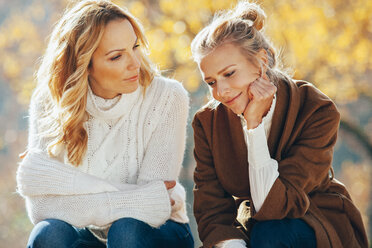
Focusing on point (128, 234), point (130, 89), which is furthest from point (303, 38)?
point (128, 234)

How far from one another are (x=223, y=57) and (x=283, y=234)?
0.83m

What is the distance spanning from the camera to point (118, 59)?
268 cm

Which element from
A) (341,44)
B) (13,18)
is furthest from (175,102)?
(13,18)

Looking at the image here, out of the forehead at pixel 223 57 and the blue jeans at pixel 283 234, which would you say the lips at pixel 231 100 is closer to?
the forehead at pixel 223 57

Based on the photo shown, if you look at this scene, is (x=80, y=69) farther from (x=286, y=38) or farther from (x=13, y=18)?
→ (x=13, y=18)

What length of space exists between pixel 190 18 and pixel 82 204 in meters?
4.54

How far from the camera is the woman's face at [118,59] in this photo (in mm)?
2652

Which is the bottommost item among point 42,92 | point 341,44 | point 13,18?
point 42,92

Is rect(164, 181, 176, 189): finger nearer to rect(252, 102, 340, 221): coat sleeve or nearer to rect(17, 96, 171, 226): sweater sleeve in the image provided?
rect(17, 96, 171, 226): sweater sleeve

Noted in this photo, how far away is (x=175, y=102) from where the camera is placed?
285 centimetres

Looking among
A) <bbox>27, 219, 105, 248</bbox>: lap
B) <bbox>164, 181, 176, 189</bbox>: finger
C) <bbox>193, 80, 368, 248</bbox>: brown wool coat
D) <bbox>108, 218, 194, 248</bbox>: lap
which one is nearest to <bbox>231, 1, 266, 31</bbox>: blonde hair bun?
<bbox>193, 80, 368, 248</bbox>: brown wool coat

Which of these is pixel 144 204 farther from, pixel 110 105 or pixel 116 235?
pixel 110 105

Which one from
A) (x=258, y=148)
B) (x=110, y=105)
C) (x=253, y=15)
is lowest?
(x=258, y=148)

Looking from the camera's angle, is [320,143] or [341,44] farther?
[341,44]
